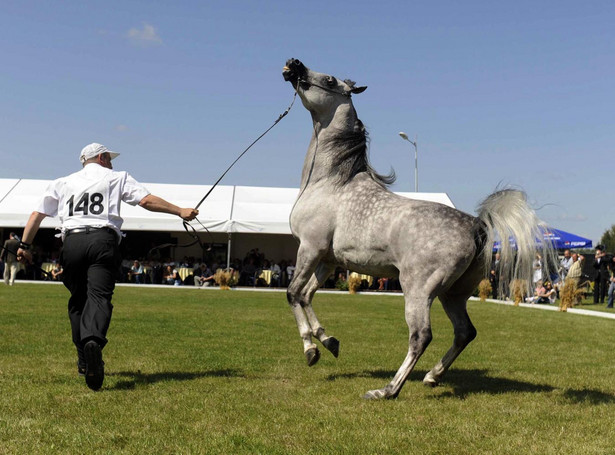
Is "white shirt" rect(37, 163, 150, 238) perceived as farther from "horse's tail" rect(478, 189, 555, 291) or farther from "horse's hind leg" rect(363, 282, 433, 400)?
"horse's tail" rect(478, 189, 555, 291)

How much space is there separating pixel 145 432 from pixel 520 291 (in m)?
3.29

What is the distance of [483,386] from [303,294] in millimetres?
1870

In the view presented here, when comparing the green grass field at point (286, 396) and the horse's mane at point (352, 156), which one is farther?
the horse's mane at point (352, 156)

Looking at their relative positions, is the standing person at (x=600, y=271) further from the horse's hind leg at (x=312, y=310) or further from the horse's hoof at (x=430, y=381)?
the horse's hind leg at (x=312, y=310)

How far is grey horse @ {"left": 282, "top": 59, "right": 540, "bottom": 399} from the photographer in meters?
5.30

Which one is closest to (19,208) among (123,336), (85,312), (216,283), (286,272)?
(216,283)

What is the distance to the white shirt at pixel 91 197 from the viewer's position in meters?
5.59

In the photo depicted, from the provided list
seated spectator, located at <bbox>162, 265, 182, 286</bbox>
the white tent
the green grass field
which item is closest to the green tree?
the white tent

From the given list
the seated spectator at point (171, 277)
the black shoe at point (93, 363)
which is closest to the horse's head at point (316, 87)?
the black shoe at point (93, 363)

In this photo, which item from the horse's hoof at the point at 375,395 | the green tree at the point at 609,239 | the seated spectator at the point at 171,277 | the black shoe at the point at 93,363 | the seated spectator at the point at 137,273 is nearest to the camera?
the black shoe at the point at 93,363

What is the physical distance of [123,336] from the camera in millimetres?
9031

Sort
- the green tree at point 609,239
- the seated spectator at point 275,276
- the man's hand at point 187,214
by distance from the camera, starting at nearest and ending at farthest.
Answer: the man's hand at point 187,214 < the seated spectator at point 275,276 < the green tree at point 609,239

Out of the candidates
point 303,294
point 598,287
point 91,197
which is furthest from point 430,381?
point 598,287

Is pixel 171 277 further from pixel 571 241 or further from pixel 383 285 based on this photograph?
pixel 571 241
